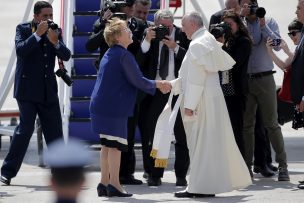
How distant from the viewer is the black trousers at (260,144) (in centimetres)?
922

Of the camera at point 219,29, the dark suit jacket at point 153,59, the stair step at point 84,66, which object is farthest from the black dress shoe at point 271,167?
the stair step at point 84,66

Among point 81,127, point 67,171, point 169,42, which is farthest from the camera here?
point 81,127

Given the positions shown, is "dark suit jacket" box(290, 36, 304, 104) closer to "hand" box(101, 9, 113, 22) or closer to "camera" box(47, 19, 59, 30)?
"hand" box(101, 9, 113, 22)

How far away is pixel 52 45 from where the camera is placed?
8664 mm

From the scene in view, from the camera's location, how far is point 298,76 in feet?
25.9

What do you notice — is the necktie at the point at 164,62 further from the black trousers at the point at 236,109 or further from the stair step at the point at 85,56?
the stair step at the point at 85,56

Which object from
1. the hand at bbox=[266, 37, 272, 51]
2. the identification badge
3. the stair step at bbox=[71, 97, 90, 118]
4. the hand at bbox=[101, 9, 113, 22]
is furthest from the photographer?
the stair step at bbox=[71, 97, 90, 118]

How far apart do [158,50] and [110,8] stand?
59 cm

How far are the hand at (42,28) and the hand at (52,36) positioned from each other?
0.16ft

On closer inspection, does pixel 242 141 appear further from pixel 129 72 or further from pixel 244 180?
pixel 129 72

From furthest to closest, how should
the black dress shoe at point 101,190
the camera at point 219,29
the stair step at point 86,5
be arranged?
the stair step at point 86,5 < the camera at point 219,29 < the black dress shoe at point 101,190

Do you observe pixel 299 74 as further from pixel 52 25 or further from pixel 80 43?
pixel 80 43

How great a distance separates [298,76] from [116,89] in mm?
1635

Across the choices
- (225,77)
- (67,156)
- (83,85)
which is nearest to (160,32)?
(225,77)
